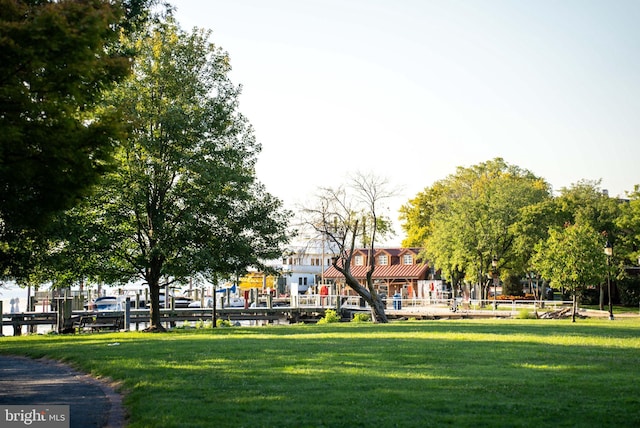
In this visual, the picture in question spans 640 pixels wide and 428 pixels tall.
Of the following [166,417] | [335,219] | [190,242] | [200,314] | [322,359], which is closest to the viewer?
[166,417]

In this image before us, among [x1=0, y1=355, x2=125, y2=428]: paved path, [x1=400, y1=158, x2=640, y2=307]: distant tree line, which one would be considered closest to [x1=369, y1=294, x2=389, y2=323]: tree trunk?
[x1=400, y1=158, x2=640, y2=307]: distant tree line

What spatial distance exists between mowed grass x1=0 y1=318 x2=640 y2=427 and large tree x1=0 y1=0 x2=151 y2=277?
3824 mm

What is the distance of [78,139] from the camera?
11.9 metres

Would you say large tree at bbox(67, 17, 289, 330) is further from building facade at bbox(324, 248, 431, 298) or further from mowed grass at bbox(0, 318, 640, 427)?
building facade at bbox(324, 248, 431, 298)

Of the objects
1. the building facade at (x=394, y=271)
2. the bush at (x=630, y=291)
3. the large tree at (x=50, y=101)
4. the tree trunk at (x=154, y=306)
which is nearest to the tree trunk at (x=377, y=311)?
the tree trunk at (x=154, y=306)

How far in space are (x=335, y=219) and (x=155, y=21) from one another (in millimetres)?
22119

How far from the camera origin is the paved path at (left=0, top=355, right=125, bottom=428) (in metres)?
11.9

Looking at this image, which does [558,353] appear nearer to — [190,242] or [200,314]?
[190,242]

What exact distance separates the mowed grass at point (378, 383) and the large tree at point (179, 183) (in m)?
12.2

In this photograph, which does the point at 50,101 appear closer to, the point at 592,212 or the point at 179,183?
the point at 179,183

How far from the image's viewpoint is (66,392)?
14711 millimetres

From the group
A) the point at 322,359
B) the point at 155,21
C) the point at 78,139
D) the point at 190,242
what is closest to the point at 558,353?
the point at 322,359

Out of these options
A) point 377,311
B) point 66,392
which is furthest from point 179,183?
point 66,392

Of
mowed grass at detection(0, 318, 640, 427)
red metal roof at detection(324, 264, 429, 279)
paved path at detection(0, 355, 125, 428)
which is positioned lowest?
paved path at detection(0, 355, 125, 428)
